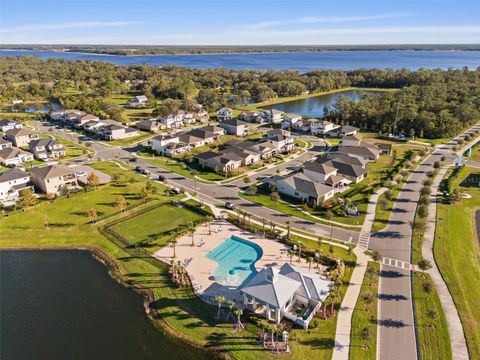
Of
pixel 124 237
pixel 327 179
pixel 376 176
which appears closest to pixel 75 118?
pixel 124 237

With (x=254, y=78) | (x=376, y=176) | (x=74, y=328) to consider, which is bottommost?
(x=74, y=328)

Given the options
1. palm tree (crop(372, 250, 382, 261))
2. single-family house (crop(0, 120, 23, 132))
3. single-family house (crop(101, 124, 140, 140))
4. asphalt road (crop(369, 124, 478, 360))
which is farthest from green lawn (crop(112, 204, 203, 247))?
single-family house (crop(0, 120, 23, 132))

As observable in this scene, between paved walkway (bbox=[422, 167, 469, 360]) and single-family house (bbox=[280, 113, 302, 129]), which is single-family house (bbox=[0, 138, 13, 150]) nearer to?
single-family house (bbox=[280, 113, 302, 129])

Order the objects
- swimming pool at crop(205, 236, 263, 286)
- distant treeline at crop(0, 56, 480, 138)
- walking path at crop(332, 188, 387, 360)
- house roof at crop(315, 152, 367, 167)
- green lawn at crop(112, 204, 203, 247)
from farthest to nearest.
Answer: distant treeline at crop(0, 56, 480, 138) < house roof at crop(315, 152, 367, 167) < green lawn at crop(112, 204, 203, 247) < swimming pool at crop(205, 236, 263, 286) < walking path at crop(332, 188, 387, 360)

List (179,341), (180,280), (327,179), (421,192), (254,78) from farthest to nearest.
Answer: (254,78), (327,179), (421,192), (180,280), (179,341)

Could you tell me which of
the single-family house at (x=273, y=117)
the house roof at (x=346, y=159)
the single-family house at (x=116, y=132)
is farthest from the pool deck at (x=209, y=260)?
the single-family house at (x=273, y=117)

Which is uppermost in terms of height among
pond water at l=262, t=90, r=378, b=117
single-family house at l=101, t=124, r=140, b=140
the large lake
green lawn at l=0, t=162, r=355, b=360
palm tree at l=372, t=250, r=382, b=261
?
pond water at l=262, t=90, r=378, b=117

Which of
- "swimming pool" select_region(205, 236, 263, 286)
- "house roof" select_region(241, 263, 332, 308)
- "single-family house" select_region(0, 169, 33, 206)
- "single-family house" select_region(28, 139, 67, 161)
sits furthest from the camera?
"single-family house" select_region(28, 139, 67, 161)

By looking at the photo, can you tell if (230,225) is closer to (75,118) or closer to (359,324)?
(359,324)
